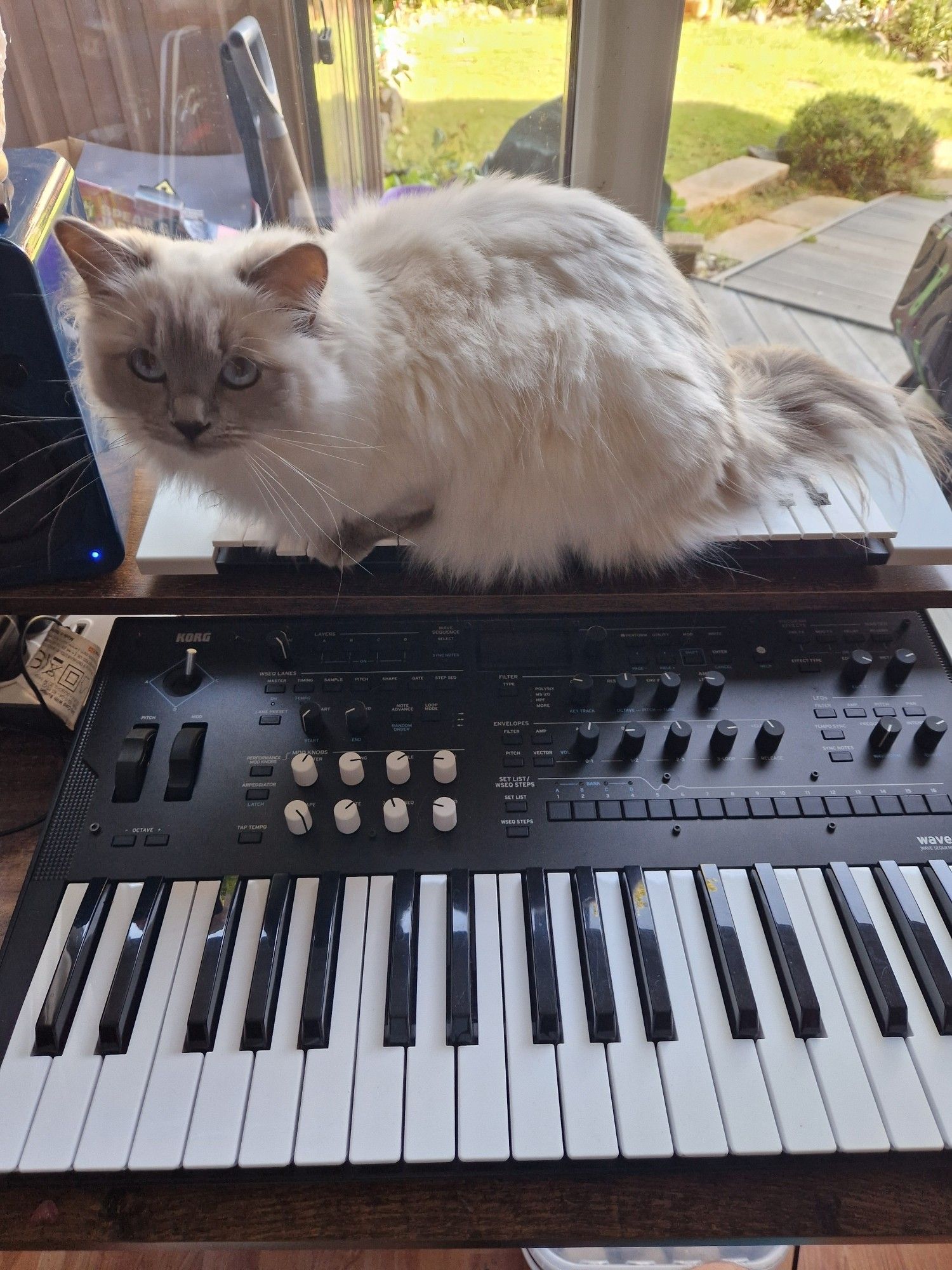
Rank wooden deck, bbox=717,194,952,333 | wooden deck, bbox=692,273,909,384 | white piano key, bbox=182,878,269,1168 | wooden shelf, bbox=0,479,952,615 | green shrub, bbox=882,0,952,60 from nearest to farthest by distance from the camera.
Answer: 1. white piano key, bbox=182,878,269,1168
2. wooden shelf, bbox=0,479,952,615
3. green shrub, bbox=882,0,952,60
4. wooden deck, bbox=717,194,952,333
5. wooden deck, bbox=692,273,909,384

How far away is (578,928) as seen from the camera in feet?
2.78

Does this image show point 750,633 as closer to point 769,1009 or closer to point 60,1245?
point 769,1009

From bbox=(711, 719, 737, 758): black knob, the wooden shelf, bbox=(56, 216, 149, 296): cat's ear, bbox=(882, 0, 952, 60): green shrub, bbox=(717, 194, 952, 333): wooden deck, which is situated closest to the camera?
bbox=(56, 216, 149, 296): cat's ear

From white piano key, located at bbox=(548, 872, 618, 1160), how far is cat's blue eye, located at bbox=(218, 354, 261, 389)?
0.62 m

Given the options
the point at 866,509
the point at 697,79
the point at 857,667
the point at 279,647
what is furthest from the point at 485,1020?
the point at 697,79

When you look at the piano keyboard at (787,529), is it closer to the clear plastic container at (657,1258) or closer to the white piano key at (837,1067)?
the white piano key at (837,1067)

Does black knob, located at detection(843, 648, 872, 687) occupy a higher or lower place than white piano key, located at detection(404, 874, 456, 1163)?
higher

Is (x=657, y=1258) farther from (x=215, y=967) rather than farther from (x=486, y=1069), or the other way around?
(x=215, y=967)

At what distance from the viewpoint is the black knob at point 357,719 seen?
95cm

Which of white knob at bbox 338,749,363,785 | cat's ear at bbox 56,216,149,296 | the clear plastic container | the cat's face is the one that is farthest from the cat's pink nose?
the clear plastic container

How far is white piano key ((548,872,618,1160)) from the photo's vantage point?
723 mm

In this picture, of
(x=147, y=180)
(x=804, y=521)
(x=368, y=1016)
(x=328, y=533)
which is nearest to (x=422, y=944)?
(x=368, y=1016)

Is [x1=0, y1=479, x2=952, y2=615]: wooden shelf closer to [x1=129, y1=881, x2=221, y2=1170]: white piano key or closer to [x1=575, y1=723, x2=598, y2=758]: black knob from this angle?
[x1=575, y1=723, x2=598, y2=758]: black knob

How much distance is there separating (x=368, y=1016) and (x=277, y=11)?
53.2 inches
